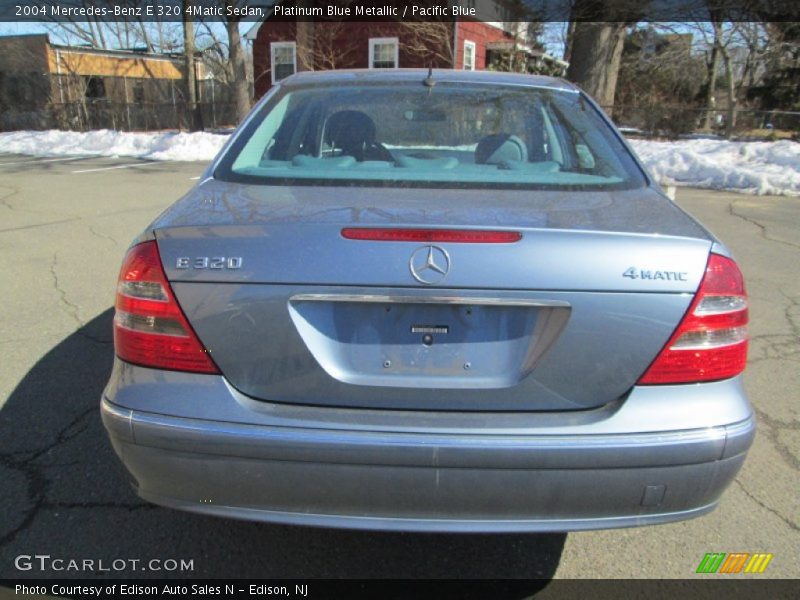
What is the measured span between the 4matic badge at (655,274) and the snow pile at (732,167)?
8972 millimetres

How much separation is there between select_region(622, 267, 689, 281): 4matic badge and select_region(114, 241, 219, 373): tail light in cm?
117

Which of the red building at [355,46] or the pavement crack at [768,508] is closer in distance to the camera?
the pavement crack at [768,508]

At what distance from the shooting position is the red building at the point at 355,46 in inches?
935

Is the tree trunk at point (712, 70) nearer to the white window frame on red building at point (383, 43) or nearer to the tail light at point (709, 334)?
the white window frame on red building at point (383, 43)

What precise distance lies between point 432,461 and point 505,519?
11.3 inches

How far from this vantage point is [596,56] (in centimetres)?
1334

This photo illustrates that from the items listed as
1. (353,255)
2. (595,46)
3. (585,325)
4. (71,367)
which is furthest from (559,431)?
(595,46)

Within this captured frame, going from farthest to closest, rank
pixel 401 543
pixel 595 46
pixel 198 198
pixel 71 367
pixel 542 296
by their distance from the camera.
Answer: pixel 595 46
pixel 71 367
pixel 401 543
pixel 198 198
pixel 542 296

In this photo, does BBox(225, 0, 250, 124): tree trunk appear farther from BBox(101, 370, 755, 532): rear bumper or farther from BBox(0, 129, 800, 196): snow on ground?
BBox(101, 370, 755, 532): rear bumper

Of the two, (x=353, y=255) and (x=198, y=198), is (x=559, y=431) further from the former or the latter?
(x=198, y=198)

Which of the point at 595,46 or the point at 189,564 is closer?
the point at 189,564

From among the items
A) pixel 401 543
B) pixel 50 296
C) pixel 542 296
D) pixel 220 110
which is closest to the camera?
pixel 542 296

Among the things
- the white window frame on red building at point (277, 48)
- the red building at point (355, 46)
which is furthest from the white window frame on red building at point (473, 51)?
the white window frame on red building at point (277, 48)

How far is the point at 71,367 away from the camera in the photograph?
3633mm
